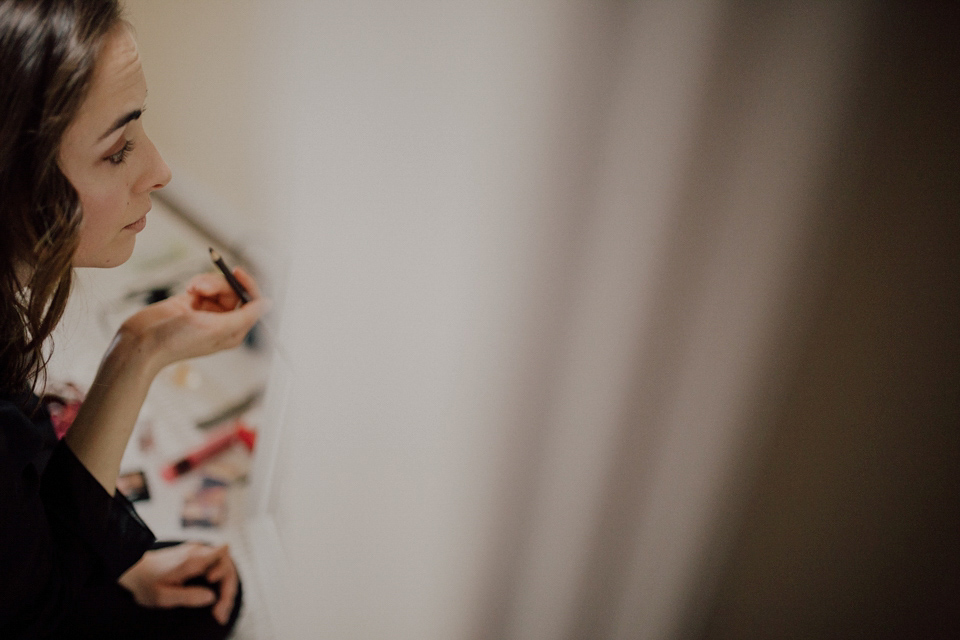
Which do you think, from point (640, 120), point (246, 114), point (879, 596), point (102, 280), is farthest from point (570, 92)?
point (102, 280)

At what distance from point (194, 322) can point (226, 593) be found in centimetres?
41

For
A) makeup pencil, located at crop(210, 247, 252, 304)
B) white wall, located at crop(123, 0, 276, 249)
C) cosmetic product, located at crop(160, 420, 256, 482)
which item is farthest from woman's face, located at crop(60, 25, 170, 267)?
cosmetic product, located at crop(160, 420, 256, 482)

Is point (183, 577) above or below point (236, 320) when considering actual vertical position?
below

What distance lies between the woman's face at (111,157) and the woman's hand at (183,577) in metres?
0.44

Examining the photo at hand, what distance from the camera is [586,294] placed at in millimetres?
426

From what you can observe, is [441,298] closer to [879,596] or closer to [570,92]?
[570,92]

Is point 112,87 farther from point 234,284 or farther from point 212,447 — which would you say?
point 212,447

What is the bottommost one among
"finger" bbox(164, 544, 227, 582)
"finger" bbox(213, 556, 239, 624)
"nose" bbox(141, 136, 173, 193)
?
"finger" bbox(213, 556, 239, 624)

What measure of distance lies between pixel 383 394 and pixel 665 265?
38cm

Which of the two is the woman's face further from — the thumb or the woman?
the thumb

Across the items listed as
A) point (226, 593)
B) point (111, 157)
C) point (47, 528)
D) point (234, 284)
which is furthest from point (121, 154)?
point (226, 593)

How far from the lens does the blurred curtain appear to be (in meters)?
0.32

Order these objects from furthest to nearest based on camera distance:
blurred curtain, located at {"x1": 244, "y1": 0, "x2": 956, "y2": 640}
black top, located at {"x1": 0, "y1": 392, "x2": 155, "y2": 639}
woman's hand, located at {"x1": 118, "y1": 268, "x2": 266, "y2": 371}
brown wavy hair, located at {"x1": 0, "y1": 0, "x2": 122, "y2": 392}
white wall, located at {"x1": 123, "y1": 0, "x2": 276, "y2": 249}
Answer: white wall, located at {"x1": 123, "y1": 0, "x2": 276, "y2": 249}, woman's hand, located at {"x1": 118, "y1": 268, "x2": 266, "y2": 371}, black top, located at {"x1": 0, "y1": 392, "x2": 155, "y2": 639}, brown wavy hair, located at {"x1": 0, "y1": 0, "x2": 122, "y2": 392}, blurred curtain, located at {"x1": 244, "y1": 0, "x2": 956, "y2": 640}

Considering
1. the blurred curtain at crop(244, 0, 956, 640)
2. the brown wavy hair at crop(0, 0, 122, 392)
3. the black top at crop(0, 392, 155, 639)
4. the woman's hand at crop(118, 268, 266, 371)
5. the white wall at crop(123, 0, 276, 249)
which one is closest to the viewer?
the blurred curtain at crop(244, 0, 956, 640)
